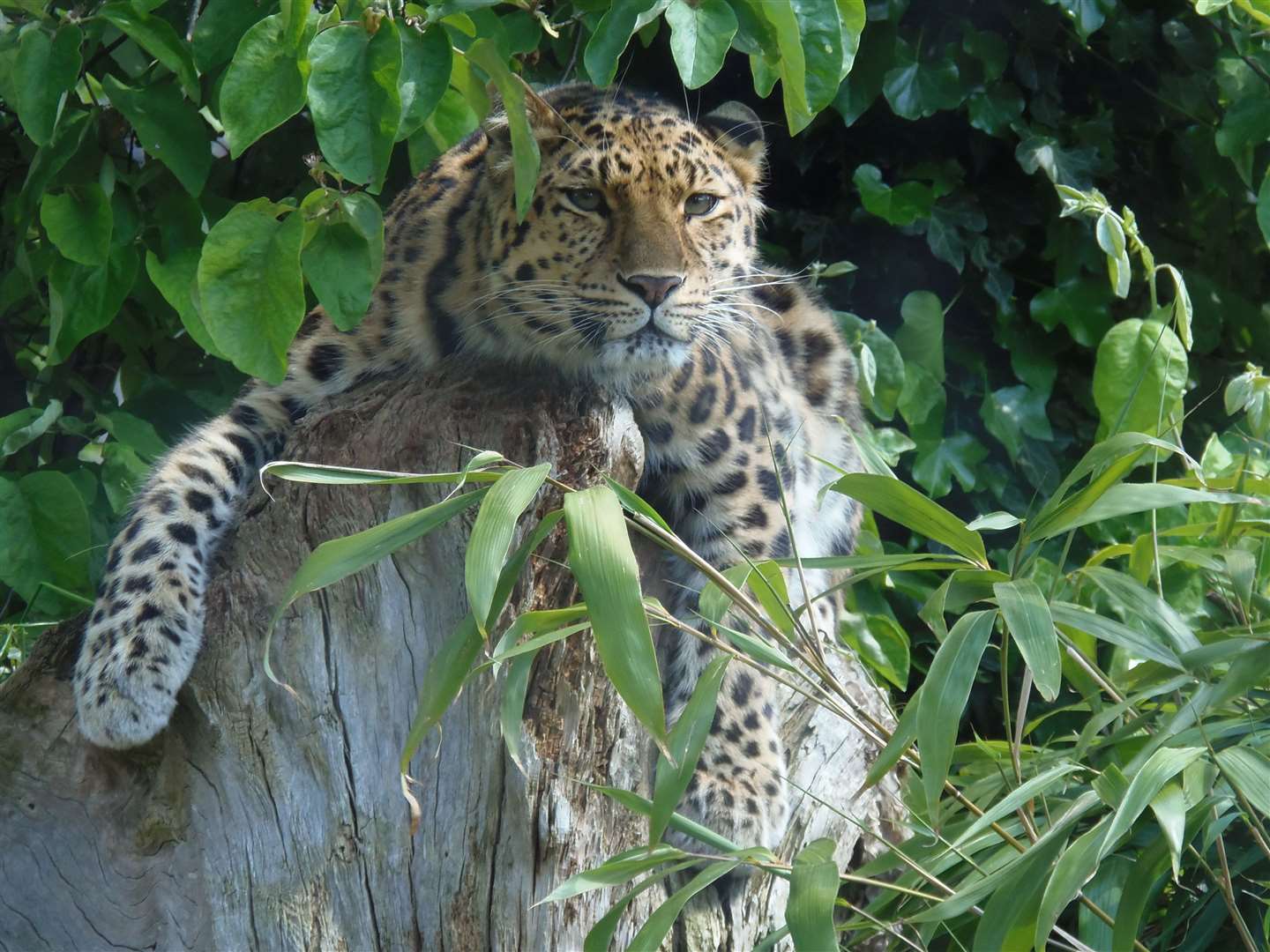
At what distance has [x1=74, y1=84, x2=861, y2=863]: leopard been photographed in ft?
10.6

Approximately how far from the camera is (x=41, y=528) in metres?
3.61

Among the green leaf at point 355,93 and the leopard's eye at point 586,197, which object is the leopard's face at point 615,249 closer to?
the leopard's eye at point 586,197

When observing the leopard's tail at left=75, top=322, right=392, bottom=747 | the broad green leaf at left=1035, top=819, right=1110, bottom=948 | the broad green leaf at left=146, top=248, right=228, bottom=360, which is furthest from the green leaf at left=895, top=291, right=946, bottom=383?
the broad green leaf at left=1035, top=819, right=1110, bottom=948

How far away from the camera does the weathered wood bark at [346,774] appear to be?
2605 millimetres

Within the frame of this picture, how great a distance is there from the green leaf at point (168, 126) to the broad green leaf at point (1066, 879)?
2.48 metres

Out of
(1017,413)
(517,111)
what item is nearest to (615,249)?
(517,111)

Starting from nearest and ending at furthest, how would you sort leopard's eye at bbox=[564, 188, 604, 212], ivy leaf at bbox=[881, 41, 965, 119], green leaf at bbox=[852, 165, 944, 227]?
leopard's eye at bbox=[564, 188, 604, 212], ivy leaf at bbox=[881, 41, 965, 119], green leaf at bbox=[852, 165, 944, 227]

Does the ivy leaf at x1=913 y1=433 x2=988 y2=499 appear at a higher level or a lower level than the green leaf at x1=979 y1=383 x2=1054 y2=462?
lower

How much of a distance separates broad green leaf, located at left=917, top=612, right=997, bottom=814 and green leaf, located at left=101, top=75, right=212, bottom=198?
2.19 metres

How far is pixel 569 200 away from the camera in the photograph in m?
3.46

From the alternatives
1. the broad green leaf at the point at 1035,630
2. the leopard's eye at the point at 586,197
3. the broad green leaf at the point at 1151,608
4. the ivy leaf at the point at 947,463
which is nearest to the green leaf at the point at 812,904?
the broad green leaf at the point at 1035,630

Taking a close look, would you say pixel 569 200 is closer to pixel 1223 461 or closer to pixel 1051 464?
pixel 1223 461

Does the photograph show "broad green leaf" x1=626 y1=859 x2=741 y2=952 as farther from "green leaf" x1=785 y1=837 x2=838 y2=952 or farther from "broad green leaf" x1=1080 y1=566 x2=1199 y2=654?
"broad green leaf" x1=1080 y1=566 x2=1199 y2=654

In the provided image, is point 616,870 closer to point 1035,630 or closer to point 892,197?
point 1035,630
